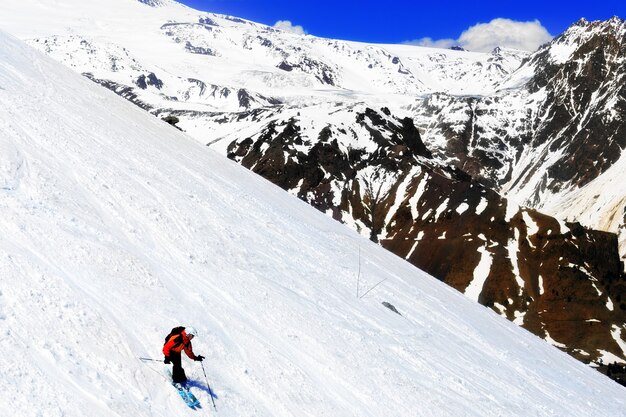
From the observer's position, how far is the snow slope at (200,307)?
11148 mm

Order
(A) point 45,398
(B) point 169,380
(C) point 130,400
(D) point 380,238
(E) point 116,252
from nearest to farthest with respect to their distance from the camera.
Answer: (A) point 45,398 → (C) point 130,400 → (B) point 169,380 → (E) point 116,252 → (D) point 380,238

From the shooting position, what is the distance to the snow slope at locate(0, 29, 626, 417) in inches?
439

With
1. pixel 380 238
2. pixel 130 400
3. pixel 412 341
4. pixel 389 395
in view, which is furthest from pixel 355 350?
pixel 380 238

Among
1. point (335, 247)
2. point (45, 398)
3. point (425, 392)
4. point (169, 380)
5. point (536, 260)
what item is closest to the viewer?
point (45, 398)

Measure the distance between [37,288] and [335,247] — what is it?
2116 centimetres

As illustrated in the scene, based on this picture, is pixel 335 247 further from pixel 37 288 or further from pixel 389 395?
pixel 37 288

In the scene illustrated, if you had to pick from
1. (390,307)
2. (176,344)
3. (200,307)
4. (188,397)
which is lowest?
(188,397)

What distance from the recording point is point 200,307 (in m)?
15.5

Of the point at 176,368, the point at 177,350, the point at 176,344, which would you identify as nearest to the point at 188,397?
the point at 176,368

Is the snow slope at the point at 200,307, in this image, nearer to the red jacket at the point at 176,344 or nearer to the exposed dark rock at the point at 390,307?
the exposed dark rock at the point at 390,307

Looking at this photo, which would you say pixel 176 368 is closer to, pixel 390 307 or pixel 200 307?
pixel 200 307

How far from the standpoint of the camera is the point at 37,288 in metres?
12.1

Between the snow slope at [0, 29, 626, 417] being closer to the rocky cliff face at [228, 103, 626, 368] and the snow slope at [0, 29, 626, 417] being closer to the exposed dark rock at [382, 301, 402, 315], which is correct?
the exposed dark rock at [382, 301, 402, 315]

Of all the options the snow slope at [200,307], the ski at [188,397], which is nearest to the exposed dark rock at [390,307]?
the snow slope at [200,307]
